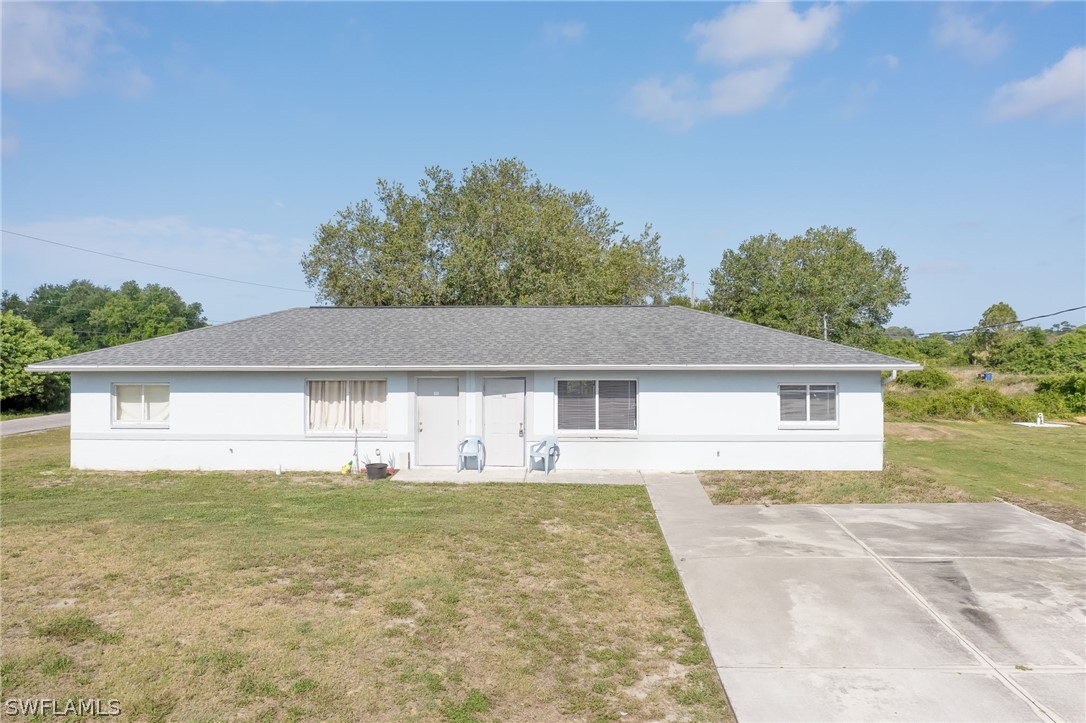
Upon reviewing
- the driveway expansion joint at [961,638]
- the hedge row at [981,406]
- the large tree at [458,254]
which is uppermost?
the large tree at [458,254]

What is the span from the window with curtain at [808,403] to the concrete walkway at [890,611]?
4.23m

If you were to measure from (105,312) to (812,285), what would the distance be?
231 ft

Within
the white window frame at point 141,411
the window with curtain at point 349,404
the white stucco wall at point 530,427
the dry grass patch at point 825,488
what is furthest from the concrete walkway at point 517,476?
the white window frame at point 141,411

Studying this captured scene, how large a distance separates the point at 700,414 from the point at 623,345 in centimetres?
268

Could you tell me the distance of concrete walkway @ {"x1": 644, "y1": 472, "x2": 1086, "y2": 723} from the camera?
566cm

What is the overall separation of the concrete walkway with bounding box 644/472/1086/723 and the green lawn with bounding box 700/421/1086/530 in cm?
128

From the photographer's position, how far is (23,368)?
3278 centimetres

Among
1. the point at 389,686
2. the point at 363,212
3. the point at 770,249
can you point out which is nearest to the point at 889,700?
the point at 389,686

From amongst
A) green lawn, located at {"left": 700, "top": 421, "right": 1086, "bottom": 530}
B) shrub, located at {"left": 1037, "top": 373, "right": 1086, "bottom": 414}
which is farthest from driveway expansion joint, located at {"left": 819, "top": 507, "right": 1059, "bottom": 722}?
shrub, located at {"left": 1037, "top": 373, "right": 1086, "bottom": 414}

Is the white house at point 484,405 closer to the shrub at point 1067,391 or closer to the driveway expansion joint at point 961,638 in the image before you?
the driveway expansion joint at point 961,638

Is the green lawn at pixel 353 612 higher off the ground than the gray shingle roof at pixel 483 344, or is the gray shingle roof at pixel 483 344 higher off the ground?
the gray shingle roof at pixel 483 344

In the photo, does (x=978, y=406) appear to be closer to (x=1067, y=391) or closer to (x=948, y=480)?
(x=1067, y=391)

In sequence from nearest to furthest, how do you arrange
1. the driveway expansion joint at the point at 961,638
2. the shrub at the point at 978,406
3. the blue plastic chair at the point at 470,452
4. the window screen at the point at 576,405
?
1. the driveway expansion joint at the point at 961,638
2. the blue plastic chair at the point at 470,452
3. the window screen at the point at 576,405
4. the shrub at the point at 978,406

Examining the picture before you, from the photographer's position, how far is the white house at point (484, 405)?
15.9 meters
